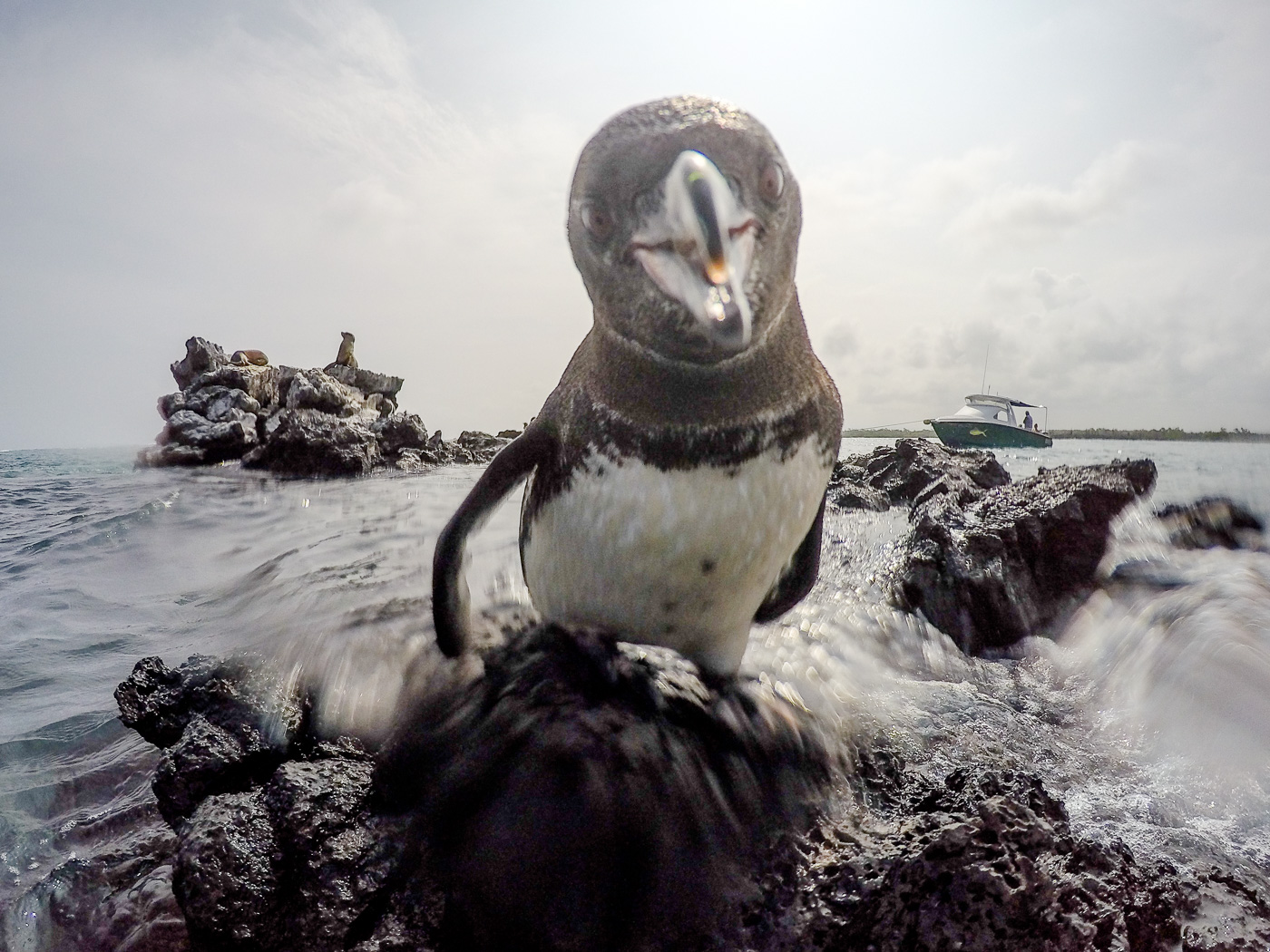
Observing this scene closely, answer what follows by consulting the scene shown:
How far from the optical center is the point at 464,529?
2451 mm

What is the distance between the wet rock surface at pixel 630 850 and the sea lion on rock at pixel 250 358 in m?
21.6

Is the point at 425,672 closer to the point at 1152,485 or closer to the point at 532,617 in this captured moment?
the point at 532,617

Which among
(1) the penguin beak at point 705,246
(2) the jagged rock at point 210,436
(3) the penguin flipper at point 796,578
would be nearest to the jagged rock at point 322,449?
(2) the jagged rock at point 210,436

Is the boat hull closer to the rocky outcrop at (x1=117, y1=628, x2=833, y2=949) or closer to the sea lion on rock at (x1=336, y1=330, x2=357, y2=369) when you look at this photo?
the sea lion on rock at (x1=336, y1=330, x2=357, y2=369)

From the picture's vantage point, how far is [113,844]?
2033mm

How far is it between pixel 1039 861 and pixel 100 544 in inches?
336

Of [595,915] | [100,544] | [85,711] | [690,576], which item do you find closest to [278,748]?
[595,915]

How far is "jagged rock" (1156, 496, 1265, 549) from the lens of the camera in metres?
4.55

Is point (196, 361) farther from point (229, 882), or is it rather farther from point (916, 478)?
point (229, 882)

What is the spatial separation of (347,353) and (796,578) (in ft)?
68.9

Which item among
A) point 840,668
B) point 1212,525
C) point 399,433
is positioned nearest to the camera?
point 840,668

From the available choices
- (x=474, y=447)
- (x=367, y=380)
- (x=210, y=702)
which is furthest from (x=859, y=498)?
(x=367, y=380)

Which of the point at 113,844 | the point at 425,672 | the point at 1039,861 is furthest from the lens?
the point at 425,672

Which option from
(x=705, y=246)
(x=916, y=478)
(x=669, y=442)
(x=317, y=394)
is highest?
(x=317, y=394)
